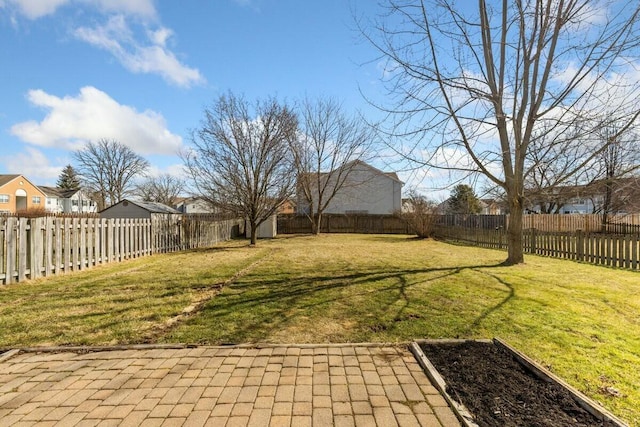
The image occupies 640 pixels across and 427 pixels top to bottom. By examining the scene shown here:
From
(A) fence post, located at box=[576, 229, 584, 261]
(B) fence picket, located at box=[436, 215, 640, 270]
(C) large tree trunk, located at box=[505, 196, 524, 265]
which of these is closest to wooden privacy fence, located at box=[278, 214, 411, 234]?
(B) fence picket, located at box=[436, 215, 640, 270]

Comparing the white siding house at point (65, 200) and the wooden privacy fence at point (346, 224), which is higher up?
the white siding house at point (65, 200)

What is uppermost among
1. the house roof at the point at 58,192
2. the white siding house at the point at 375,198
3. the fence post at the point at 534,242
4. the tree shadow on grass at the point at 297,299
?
the house roof at the point at 58,192

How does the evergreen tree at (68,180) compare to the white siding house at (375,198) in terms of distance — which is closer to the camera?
the white siding house at (375,198)

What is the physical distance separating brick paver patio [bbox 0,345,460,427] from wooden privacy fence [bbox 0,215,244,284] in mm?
5240

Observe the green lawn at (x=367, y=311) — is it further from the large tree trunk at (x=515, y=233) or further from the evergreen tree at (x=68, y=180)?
the evergreen tree at (x=68, y=180)

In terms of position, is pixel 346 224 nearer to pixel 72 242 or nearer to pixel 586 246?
pixel 586 246

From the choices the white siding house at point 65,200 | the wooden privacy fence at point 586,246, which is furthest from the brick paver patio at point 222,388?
the white siding house at point 65,200

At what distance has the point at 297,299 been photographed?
602 cm

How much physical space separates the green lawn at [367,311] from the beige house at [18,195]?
6032 cm

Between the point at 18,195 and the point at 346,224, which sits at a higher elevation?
the point at 18,195

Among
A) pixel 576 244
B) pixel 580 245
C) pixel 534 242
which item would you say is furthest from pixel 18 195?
pixel 580 245

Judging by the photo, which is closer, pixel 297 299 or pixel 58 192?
pixel 297 299

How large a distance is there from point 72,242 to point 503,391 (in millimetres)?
10475

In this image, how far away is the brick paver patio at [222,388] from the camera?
2.55 meters
